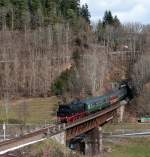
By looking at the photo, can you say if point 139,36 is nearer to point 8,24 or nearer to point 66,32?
point 66,32

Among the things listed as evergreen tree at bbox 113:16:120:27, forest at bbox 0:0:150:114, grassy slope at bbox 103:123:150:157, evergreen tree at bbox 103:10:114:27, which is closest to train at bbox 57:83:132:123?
grassy slope at bbox 103:123:150:157

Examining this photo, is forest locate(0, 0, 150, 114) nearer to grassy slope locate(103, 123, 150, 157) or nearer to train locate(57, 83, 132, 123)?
train locate(57, 83, 132, 123)

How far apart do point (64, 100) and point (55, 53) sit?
2274 cm

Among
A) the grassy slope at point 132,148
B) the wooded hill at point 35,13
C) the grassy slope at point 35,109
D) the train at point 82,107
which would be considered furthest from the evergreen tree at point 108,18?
the grassy slope at point 132,148

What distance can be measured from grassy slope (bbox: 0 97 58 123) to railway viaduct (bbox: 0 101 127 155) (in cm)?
1227

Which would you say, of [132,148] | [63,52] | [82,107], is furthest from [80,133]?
[63,52]

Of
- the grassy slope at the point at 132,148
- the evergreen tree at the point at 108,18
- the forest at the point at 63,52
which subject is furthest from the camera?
the evergreen tree at the point at 108,18

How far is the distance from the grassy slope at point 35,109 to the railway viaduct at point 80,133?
12.3 m

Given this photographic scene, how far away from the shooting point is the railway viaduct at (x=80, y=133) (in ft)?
172

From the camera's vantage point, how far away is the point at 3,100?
112 m

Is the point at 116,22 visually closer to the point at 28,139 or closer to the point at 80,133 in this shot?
the point at 80,133

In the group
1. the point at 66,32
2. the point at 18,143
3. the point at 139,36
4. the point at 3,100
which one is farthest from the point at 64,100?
the point at 18,143

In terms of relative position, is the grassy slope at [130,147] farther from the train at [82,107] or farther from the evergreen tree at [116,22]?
the evergreen tree at [116,22]

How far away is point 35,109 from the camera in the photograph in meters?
105
